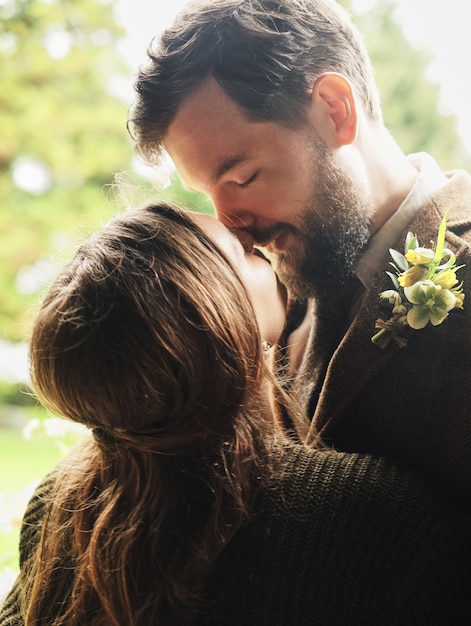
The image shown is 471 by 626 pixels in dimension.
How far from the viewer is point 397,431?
1209mm

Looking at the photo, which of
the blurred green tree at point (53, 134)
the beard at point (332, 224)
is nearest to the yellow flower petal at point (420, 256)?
the beard at point (332, 224)

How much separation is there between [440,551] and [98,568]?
539 mm

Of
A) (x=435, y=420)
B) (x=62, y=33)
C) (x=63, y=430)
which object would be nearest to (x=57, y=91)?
(x=62, y=33)

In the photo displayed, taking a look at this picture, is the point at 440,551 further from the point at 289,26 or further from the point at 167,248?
the point at 289,26

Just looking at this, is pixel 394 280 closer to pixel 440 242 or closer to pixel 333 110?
pixel 440 242

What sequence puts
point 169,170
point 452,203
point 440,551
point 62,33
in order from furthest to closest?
point 62,33 → point 169,170 → point 452,203 → point 440,551

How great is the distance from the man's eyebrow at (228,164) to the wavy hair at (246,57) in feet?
0.26

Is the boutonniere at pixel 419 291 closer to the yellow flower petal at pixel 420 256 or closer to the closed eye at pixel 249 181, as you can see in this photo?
the yellow flower petal at pixel 420 256

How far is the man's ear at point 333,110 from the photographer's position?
1425 millimetres

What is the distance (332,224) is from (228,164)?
233mm

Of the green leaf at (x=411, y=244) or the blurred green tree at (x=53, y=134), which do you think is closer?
the green leaf at (x=411, y=244)

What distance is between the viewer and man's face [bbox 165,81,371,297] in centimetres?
140

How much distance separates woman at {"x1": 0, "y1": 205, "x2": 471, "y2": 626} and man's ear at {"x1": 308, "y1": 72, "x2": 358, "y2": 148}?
1.16 ft

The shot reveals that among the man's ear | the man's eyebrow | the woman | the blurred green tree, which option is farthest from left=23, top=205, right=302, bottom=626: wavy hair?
the blurred green tree
